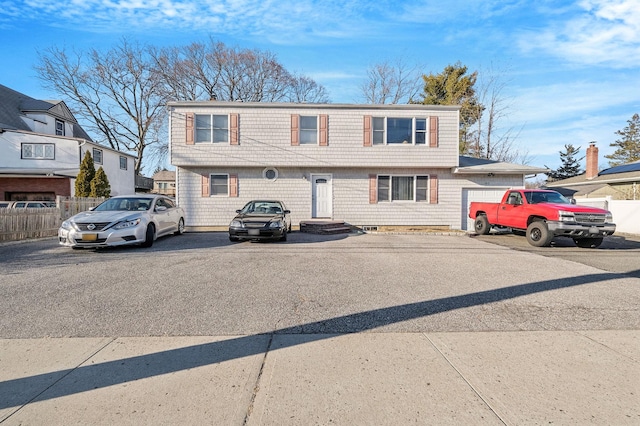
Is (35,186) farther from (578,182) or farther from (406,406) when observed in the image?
(578,182)

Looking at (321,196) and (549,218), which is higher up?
(321,196)

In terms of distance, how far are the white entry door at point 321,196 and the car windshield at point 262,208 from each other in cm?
409

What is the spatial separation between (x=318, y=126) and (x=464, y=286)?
1144cm

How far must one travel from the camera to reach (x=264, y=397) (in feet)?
8.24

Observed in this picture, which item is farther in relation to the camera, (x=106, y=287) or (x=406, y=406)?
(x=106, y=287)

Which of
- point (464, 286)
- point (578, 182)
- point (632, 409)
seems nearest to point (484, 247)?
point (464, 286)

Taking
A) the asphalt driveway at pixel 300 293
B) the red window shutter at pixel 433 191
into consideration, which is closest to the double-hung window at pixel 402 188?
the red window shutter at pixel 433 191

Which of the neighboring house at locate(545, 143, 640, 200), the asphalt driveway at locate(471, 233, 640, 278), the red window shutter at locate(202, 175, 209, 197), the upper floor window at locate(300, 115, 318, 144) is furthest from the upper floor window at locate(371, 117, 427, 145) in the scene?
the neighboring house at locate(545, 143, 640, 200)

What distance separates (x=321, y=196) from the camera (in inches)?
621

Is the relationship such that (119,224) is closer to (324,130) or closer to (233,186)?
(233,186)

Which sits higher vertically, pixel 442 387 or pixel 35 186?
pixel 35 186

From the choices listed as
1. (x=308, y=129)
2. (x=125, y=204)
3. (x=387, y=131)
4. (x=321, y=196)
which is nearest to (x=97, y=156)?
(x=308, y=129)

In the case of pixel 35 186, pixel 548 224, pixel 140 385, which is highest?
pixel 35 186

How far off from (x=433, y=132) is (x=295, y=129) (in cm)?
651
